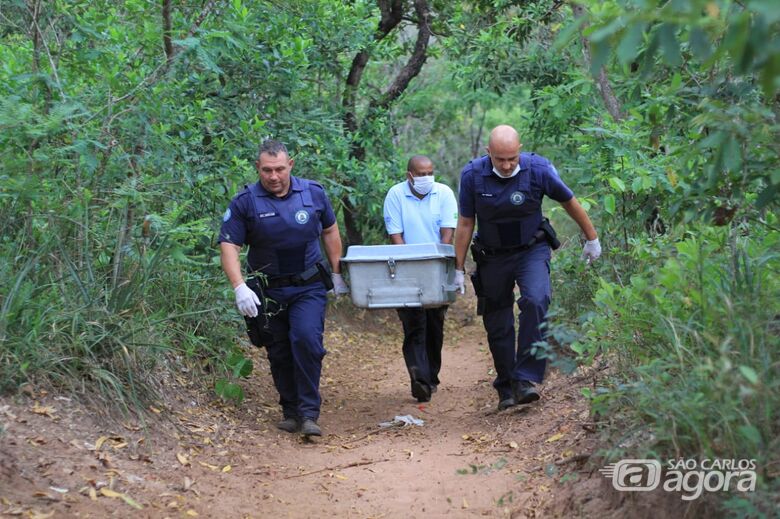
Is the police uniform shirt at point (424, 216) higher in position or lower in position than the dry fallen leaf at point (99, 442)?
higher

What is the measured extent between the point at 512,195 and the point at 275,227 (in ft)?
5.62

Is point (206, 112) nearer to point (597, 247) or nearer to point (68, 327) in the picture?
point (68, 327)

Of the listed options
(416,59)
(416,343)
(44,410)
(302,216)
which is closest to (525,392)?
(416,343)

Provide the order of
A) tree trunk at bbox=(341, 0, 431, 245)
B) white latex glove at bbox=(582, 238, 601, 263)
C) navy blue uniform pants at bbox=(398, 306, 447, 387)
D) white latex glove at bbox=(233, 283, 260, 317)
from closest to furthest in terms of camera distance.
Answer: white latex glove at bbox=(233, 283, 260, 317)
white latex glove at bbox=(582, 238, 601, 263)
navy blue uniform pants at bbox=(398, 306, 447, 387)
tree trunk at bbox=(341, 0, 431, 245)

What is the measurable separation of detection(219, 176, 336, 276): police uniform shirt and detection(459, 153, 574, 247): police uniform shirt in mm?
1174

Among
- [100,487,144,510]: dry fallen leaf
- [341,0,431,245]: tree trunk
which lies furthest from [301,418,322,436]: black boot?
[341,0,431,245]: tree trunk

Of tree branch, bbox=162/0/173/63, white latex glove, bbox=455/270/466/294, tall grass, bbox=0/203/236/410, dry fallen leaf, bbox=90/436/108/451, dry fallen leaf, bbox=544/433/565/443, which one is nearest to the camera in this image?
dry fallen leaf, bbox=90/436/108/451

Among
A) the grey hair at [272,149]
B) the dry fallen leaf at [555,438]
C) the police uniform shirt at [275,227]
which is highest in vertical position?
the grey hair at [272,149]

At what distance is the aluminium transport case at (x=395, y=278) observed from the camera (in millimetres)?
7293

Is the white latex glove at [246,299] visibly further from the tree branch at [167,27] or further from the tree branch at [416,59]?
the tree branch at [416,59]

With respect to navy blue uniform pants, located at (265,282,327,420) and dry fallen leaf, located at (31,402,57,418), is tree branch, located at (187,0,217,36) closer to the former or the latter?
navy blue uniform pants, located at (265,282,327,420)

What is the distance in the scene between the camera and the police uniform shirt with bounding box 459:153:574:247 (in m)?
6.98

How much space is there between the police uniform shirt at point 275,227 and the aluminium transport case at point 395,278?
16.2 inches

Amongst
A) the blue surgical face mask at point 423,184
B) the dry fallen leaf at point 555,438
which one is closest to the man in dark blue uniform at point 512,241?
the dry fallen leaf at point 555,438
